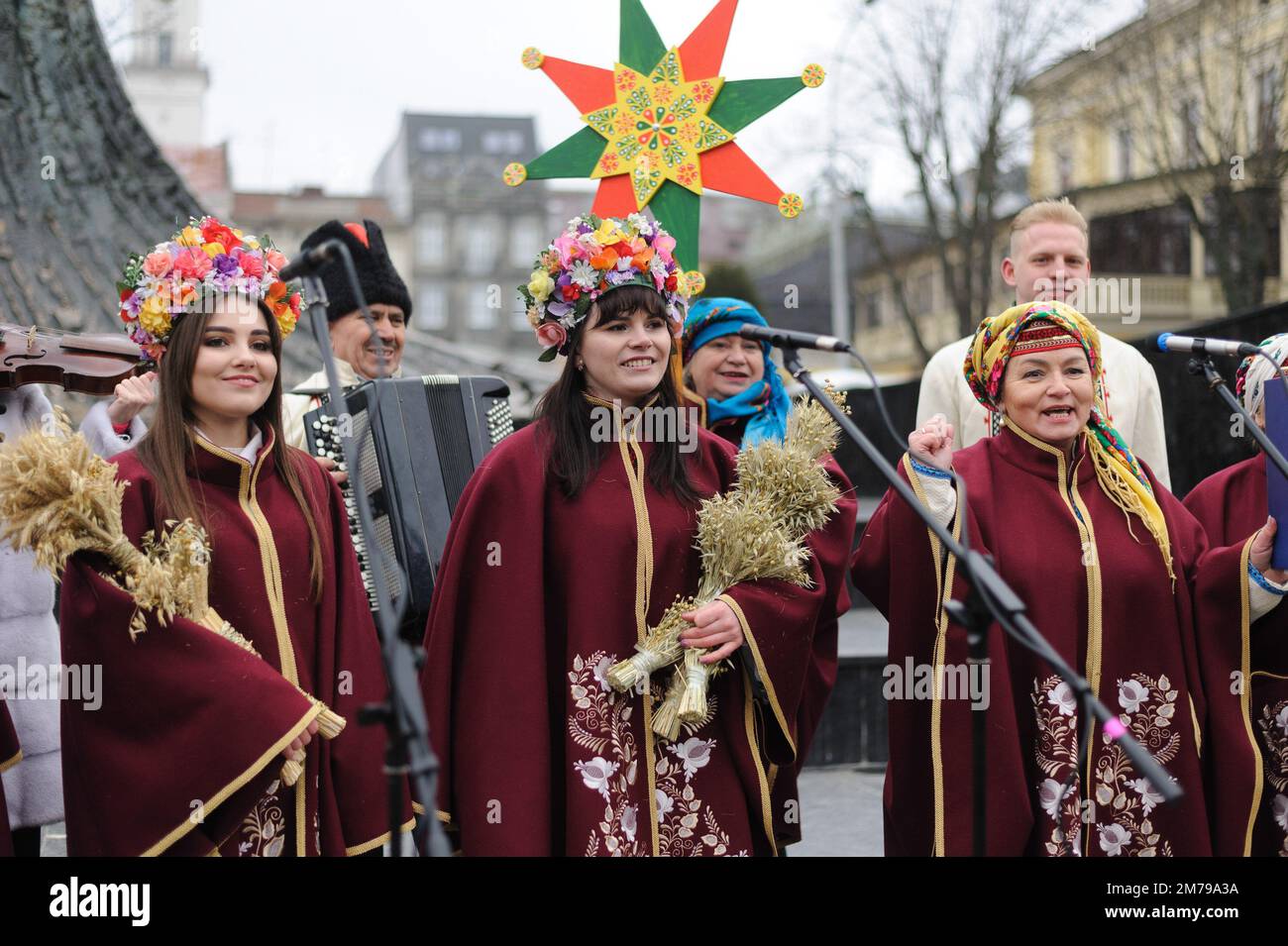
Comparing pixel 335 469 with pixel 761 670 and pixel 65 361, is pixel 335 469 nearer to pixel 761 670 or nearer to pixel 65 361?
pixel 65 361

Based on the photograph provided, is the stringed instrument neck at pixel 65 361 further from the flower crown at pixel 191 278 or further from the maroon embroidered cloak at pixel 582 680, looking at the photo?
the maroon embroidered cloak at pixel 582 680

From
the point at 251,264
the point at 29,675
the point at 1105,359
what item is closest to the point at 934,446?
the point at 1105,359

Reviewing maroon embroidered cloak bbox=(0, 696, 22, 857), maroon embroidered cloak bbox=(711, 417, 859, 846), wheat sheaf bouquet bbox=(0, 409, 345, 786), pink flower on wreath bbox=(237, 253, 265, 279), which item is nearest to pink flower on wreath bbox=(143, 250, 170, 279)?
pink flower on wreath bbox=(237, 253, 265, 279)

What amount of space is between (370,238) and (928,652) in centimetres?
299

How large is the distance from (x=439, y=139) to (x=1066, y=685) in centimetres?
7281

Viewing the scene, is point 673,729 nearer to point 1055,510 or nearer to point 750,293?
point 1055,510

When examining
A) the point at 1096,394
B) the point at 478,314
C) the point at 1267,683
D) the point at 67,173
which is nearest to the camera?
the point at 1267,683

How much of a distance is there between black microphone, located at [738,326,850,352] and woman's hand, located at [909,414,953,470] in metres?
0.55

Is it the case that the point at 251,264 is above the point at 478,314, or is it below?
below

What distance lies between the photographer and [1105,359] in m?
5.09

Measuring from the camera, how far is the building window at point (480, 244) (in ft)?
220

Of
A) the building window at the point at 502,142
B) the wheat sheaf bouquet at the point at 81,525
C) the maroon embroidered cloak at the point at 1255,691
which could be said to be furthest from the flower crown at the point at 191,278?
the building window at the point at 502,142

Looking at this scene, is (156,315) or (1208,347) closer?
(1208,347)

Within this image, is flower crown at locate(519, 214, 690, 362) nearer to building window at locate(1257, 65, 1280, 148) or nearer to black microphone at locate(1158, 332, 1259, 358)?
black microphone at locate(1158, 332, 1259, 358)
